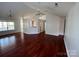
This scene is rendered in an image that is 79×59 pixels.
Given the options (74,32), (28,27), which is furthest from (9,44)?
(74,32)

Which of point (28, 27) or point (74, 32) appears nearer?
point (74, 32)

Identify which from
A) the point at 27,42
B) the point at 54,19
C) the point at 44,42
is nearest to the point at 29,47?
the point at 27,42

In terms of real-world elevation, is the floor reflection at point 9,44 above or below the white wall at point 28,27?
below

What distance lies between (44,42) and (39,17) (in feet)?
3.53

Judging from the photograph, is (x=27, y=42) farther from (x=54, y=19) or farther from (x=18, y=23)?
(x=54, y=19)

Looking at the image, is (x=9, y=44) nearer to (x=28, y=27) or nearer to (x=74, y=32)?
(x=28, y=27)

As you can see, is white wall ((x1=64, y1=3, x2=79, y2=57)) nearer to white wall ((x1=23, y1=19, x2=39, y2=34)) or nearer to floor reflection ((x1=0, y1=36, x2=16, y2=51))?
white wall ((x1=23, y1=19, x2=39, y2=34))

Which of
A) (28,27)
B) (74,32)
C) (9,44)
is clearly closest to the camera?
(74,32)

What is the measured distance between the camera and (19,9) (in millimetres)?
2213

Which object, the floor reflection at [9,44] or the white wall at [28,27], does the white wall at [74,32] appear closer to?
the white wall at [28,27]

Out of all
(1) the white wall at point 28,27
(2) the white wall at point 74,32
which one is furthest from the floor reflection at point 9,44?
Result: (2) the white wall at point 74,32

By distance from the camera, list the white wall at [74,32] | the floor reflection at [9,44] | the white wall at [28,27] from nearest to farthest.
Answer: the white wall at [74,32], the white wall at [28,27], the floor reflection at [9,44]

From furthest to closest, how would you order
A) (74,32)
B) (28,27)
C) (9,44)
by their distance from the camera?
(9,44) < (28,27) < (74,32)

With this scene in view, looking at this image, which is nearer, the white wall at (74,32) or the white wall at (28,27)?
the white wall at (74,32)
